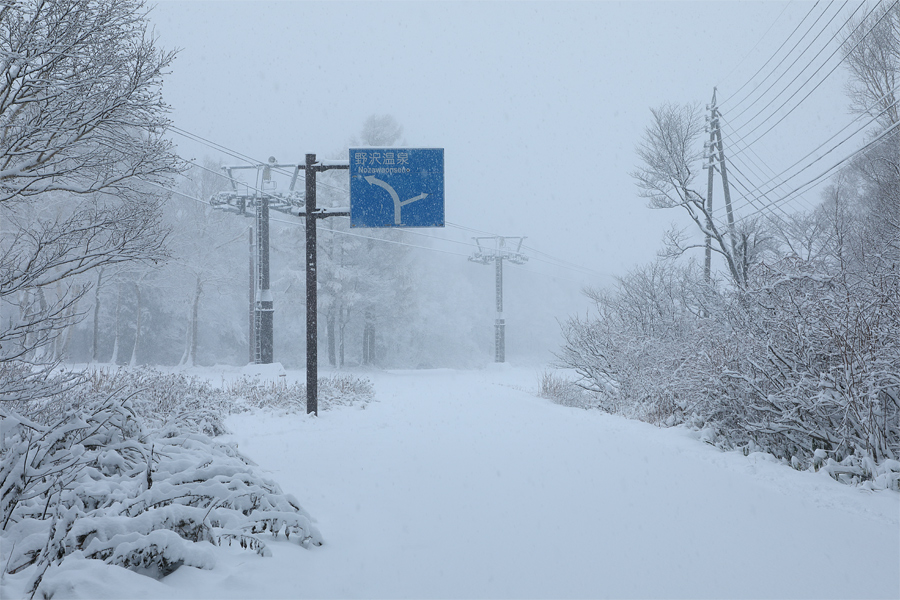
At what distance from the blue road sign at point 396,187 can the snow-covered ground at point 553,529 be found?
543 cm

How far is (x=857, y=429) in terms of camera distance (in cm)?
545

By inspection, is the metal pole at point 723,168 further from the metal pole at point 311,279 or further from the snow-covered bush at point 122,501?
the snow-covered bush at point 122,501

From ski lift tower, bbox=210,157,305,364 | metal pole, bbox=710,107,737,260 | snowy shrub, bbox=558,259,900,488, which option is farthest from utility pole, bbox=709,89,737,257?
ski lift tower, bbox=210,157,305,364

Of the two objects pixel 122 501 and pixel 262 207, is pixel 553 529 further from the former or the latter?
pixel 262 207

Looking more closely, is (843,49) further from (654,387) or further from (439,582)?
(439,582)

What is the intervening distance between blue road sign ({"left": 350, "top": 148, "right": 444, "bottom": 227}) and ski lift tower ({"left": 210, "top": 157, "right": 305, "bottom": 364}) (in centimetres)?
875

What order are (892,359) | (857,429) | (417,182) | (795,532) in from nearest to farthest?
(795,532) → (892,359) → (857,429) → (417,182)

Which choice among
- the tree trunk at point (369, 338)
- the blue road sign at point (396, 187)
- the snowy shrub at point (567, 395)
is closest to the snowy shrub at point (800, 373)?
the snowy shrub at point (567, 395)

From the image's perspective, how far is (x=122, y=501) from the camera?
114 inches

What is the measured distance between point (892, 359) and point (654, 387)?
5.56m

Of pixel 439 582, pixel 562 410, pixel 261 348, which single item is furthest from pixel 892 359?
pixel 261 348

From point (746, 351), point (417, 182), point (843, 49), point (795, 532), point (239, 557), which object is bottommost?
point (795, 532)

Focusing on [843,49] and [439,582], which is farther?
[843,49]

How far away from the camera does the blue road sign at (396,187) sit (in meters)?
11.0
